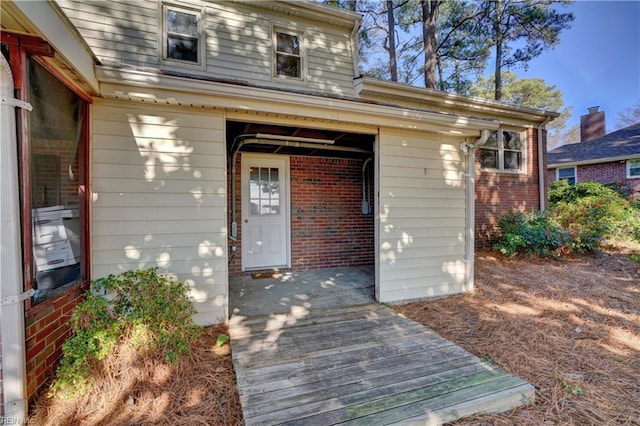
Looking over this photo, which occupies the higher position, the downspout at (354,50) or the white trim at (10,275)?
the downspout at (354,50)

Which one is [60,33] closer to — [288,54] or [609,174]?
[288,54]

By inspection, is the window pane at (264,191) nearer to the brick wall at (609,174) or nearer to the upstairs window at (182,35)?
the upstairs window at (182,35)

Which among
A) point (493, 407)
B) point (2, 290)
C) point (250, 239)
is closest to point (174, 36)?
point (250, 239)

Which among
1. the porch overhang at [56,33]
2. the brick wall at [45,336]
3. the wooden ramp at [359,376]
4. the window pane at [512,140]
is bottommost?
the wooden ramp at [359,376]

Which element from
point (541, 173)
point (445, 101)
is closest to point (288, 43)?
point (445, 101)

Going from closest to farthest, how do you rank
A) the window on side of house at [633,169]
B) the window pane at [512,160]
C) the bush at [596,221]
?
the bush at [596,221]
the window pane at [512,160]
the window on side of house at [633,169]

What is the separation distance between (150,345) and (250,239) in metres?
3.36

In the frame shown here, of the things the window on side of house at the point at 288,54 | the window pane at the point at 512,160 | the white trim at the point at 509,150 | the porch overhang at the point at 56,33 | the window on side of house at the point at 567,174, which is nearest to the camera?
the porch overhang at the point at 56,33

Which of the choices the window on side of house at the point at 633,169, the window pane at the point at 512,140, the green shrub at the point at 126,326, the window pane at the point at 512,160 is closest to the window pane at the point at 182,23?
the green shrub at the point at 126,326

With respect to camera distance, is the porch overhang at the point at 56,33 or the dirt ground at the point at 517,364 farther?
the dirt ground at the point at 517,364

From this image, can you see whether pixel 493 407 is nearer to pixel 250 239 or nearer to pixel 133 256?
pixel 133 256

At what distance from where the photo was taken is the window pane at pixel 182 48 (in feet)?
15.9

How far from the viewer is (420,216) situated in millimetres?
4094

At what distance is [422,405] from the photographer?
1.91 metres
